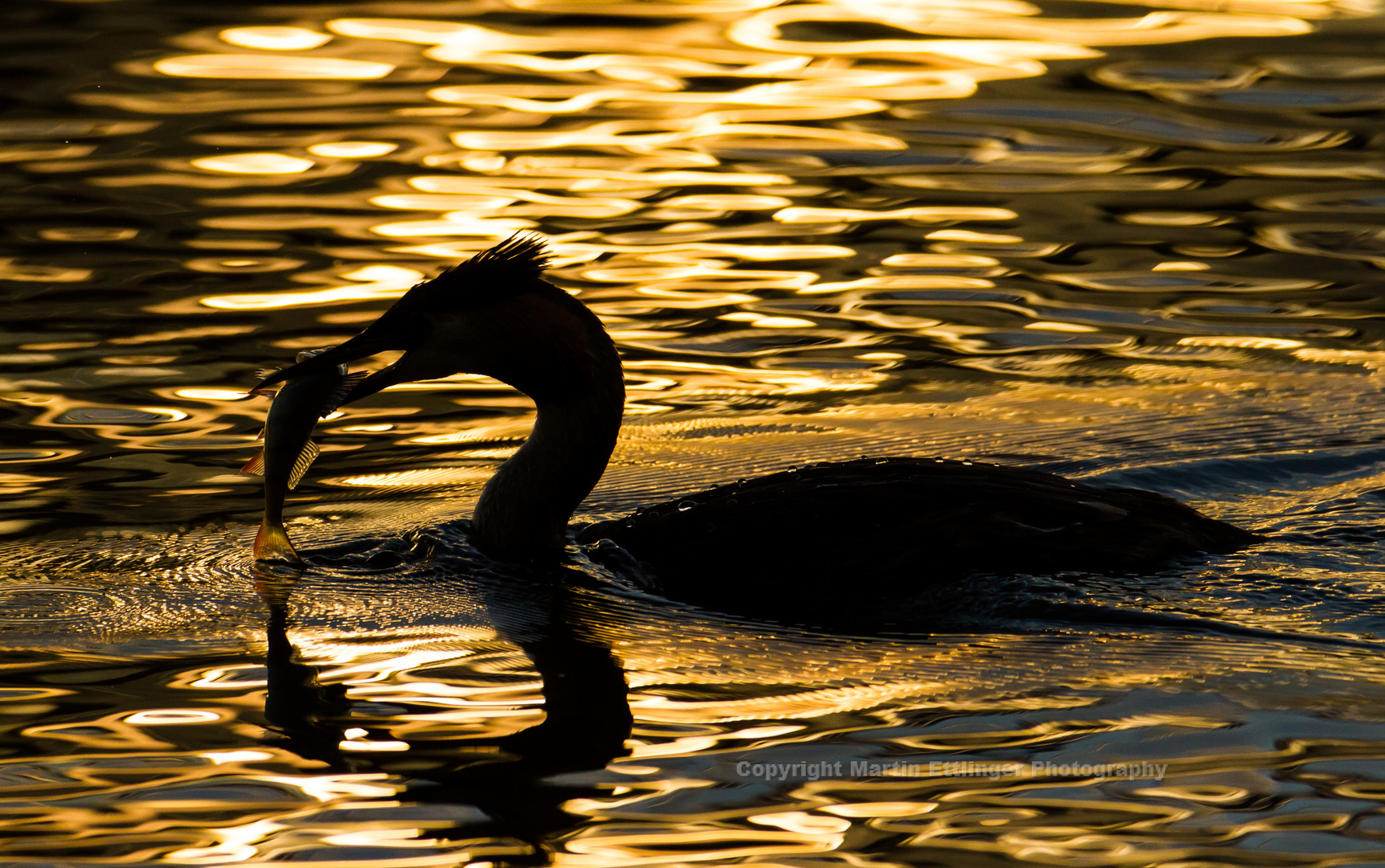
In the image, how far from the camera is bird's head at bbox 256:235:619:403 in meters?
6.31

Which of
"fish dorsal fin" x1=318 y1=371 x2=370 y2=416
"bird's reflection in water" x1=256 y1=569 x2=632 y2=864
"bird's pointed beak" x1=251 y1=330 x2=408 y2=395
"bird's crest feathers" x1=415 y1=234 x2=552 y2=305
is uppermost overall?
"bird's crest feathers" x1=415 y1=234 x2=552 y2=305

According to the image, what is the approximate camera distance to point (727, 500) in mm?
6477

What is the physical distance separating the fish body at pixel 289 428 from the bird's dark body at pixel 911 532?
4.35 feet

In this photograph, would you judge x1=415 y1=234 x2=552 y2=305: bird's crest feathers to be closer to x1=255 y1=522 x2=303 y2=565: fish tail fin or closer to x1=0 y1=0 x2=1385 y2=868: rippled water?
x1=255 y1=522 x2=303 y2=565: fish tail fin

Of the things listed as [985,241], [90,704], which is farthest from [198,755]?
[985,241]

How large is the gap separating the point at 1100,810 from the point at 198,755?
102 inches

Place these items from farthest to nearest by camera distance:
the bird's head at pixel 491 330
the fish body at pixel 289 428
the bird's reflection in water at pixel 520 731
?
the bird's head at pixel 491 330
the fish body at pixel 289 428
the bird's reflection in water at pixel 520 731

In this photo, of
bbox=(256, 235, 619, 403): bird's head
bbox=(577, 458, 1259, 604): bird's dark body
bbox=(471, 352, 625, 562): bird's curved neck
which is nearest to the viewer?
bbox=(577, 458, 1259, 604): bird's dark body

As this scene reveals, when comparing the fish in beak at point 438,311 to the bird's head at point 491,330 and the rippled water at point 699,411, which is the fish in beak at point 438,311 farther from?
the rippled water at point 699,411

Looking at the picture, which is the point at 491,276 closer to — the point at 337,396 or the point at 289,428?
the point at 337,396

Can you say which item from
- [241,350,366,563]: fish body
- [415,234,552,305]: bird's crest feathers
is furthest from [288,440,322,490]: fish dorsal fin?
[415,234,552,305]: bird's crest feathers

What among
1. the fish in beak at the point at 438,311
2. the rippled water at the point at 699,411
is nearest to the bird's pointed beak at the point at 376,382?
the fish in beak at the point at 438,311

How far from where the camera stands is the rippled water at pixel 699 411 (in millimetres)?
4926

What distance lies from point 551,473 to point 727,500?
68 centimetres
